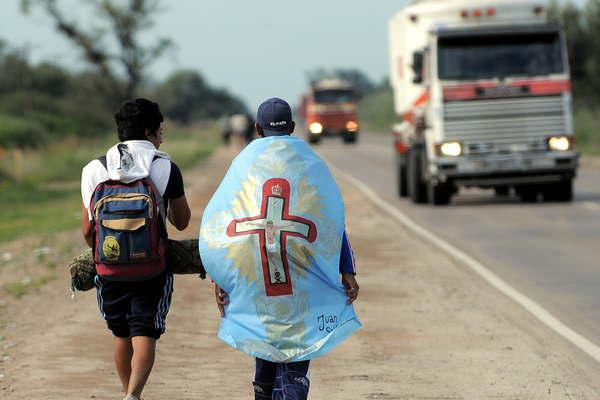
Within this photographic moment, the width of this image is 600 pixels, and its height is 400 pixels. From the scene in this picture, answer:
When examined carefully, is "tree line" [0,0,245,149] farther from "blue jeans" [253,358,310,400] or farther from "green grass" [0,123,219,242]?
"blue jeans" [253,358,310,400]

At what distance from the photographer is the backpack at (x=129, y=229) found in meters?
6.27

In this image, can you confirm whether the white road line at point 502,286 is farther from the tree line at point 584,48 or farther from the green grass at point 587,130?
the tree line at point 584,48

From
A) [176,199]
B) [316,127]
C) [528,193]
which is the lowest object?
[316,127]

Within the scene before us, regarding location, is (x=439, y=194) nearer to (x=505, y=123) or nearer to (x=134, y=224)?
(x=505, y=123)

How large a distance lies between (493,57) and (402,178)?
4773mm

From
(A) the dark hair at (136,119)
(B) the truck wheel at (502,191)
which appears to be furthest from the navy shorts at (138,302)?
(B) the truck wheel at (502,191)

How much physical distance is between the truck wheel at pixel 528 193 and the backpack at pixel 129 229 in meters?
19.3

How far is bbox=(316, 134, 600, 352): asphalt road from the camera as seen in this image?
12.2m

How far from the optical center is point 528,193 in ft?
84.0

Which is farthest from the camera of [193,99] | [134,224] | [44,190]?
[193,99]

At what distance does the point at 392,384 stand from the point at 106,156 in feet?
8.80

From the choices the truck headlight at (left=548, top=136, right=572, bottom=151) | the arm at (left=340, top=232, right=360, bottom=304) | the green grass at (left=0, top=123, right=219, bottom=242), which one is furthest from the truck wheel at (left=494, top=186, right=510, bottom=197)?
the arm at (left=340, top=232, right=360, bottom=304)

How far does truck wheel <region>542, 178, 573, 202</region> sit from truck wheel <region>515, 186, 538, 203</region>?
1.37 feet

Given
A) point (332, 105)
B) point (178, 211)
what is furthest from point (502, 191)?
point (332, 105)
